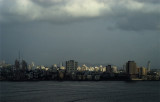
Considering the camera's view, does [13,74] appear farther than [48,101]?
Yes

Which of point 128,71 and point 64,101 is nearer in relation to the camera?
point 64,101

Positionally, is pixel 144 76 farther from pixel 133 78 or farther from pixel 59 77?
pixel 59 77

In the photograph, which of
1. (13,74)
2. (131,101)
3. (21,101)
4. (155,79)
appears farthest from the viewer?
(155,79)

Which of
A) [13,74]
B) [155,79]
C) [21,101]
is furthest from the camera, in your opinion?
[155,79]

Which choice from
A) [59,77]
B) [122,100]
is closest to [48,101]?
[122,100]

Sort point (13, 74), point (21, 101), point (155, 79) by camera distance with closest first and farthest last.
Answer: point (21, 101)
point (13, 74)
point (155, 79)

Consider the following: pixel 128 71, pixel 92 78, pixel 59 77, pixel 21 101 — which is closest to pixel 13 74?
pixel 59 77

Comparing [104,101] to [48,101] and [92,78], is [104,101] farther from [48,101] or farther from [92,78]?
[92,78]

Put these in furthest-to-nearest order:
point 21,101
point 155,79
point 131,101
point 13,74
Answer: point 155,79 < point 13,74 < point 131,101 < point 21,101

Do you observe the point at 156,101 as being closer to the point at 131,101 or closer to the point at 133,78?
Result: the point at 131,101
